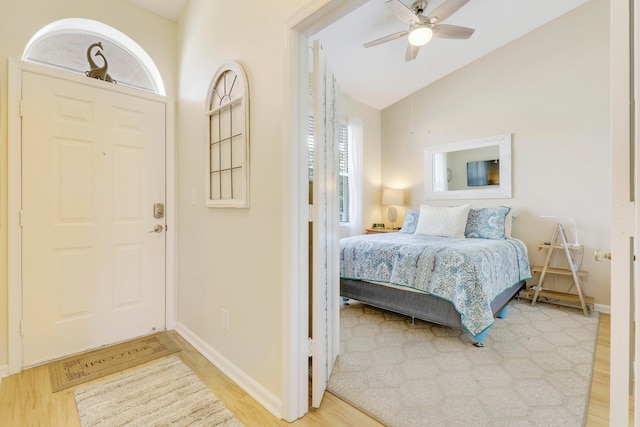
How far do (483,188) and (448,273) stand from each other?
225 cm

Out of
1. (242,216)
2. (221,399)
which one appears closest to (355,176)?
(242,216)

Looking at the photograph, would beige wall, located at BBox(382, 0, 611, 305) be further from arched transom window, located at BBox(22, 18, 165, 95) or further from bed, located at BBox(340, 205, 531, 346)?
arched transom window, located at BBox(22, 18, 165, 95)

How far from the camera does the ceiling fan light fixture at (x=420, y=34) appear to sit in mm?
2756

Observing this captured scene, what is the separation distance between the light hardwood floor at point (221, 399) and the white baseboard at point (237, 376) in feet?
0.09

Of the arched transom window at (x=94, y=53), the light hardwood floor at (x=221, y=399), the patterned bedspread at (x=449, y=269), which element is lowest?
the light hardwood floor at (x=221, y=399)

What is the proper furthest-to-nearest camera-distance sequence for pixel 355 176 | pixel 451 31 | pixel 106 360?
pixel 355 176 → pixel 451 31 → pixel 106 360

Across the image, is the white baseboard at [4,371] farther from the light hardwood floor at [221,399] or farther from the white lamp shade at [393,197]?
the white lamp shade at [393,197]

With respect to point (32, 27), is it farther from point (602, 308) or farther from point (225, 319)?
point (602, 308)

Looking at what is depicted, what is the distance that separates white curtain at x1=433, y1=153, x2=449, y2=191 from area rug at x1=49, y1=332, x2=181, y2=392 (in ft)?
12.8

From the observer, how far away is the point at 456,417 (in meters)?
1.55

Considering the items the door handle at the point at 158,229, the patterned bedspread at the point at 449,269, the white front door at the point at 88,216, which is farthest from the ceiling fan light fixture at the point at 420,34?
the door handle at the point at 158,229

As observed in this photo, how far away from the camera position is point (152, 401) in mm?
1681

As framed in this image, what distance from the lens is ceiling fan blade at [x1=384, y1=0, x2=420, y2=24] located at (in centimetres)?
249

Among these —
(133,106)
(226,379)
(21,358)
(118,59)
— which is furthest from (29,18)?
(226,379)
